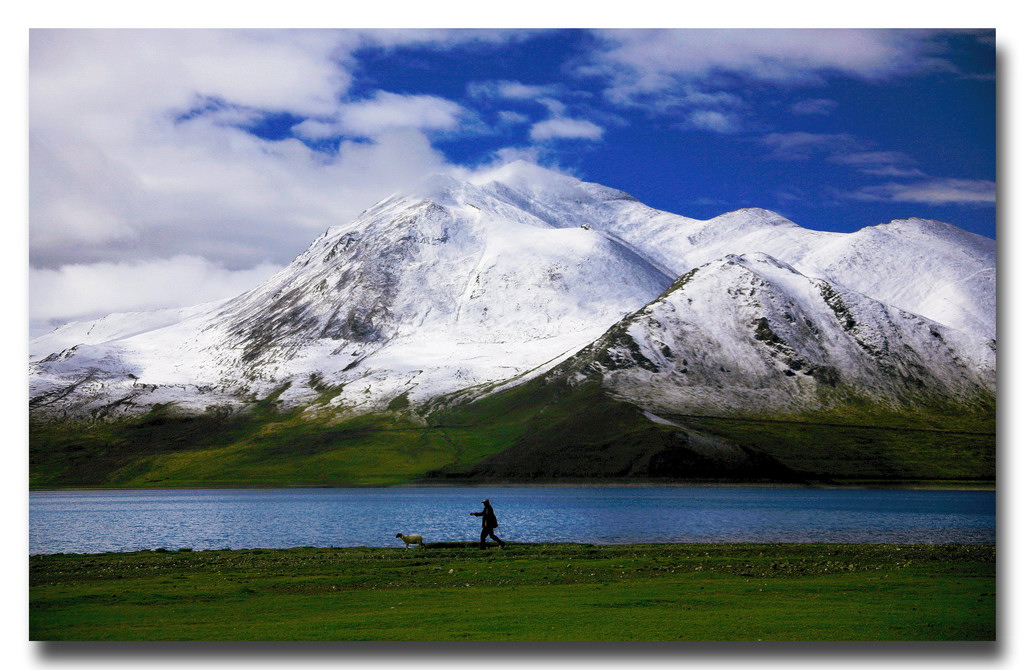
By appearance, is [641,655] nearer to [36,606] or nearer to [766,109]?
[36,606]

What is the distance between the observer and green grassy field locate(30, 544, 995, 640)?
102ft

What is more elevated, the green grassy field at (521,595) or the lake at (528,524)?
the green grassy field at (521,595)

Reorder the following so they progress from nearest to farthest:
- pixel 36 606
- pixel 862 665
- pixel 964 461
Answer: pixel 862 665 < pixel 36 606 < pixel 964 461

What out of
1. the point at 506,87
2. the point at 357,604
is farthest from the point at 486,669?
the point at 506,87

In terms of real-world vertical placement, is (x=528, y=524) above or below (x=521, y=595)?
below

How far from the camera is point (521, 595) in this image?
3662cm

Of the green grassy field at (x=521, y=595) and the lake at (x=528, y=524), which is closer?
the green grassy field at (x=521, y=595)

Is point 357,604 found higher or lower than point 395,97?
lower

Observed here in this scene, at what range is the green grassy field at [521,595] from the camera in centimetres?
3098

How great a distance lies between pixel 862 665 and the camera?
29.4m

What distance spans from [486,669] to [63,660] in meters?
12.5

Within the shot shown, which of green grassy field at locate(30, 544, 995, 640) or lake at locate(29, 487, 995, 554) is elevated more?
green grassy field at locate(30, 544, 995, 640)

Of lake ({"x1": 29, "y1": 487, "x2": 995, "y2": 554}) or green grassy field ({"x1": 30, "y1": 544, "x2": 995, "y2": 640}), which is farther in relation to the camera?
Result: lake ({"x1": 29, "y1": 487, "x2": 995, "y2": 554})

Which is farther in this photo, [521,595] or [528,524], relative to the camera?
[528,524]
